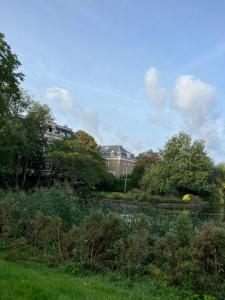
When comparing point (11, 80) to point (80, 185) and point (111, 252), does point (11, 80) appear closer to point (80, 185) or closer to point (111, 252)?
point (111, 252)

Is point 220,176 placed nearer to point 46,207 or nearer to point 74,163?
point 74,163

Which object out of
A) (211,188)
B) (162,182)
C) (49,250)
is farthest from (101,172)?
(49,250)

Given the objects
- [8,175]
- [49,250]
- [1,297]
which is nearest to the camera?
[1,297]

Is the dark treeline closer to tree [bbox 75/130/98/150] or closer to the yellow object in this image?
the yellow object

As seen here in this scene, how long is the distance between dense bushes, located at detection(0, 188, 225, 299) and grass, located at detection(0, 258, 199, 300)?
357mm

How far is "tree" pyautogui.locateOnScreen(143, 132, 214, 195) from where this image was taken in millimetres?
58156

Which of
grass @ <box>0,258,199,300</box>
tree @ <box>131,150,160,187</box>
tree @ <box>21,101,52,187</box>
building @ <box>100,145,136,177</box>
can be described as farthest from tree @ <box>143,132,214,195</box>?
grass @ <box>0,258,199,300</box>

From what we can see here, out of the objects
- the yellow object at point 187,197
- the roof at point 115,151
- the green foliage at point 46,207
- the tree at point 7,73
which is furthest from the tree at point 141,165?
the green foliage at point 46,207

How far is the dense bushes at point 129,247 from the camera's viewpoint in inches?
222

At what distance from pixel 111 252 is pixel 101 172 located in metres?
43.6

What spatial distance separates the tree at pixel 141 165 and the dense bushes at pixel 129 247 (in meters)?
61.1

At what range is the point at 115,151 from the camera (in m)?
99.6

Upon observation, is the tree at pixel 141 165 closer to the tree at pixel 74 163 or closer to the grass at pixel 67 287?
the tree at pixel 74 163

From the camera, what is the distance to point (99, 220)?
7.09 m
